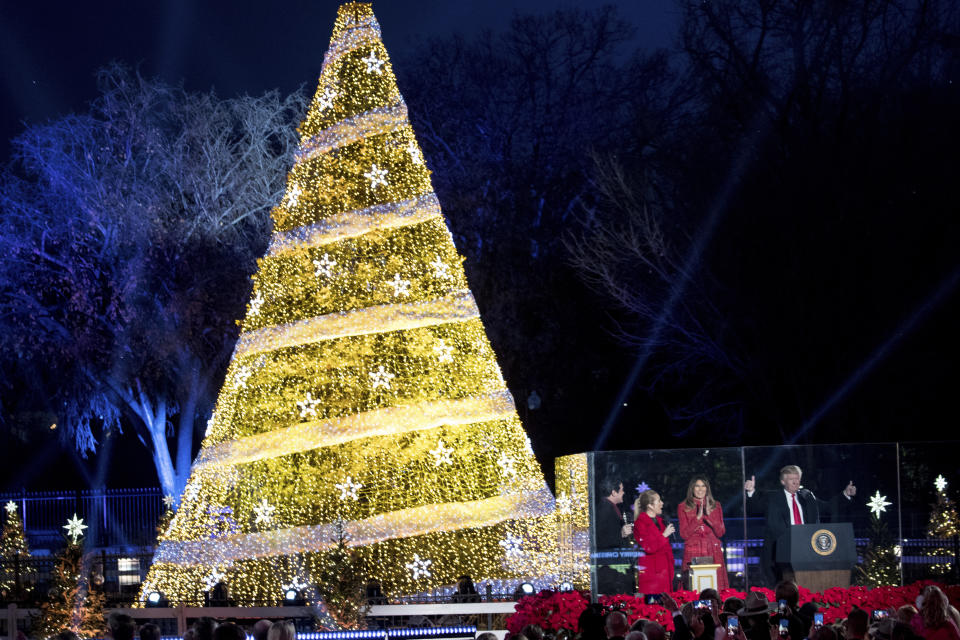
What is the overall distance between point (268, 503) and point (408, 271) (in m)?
3.00

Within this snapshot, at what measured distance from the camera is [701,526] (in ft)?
39.5

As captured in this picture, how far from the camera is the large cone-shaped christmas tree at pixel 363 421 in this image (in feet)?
47.1

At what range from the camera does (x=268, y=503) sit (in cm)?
1455

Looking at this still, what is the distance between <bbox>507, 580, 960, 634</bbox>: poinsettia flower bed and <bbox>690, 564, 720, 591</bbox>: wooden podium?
27cm

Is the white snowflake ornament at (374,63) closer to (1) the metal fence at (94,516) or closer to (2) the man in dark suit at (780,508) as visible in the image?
(2) the man in dark suit at (780,508)

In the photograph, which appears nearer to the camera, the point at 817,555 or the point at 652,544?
the point at 652,544

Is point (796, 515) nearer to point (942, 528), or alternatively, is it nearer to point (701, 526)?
point (701, 526)

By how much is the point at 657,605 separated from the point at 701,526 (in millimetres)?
1501

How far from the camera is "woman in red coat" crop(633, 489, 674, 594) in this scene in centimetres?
1175

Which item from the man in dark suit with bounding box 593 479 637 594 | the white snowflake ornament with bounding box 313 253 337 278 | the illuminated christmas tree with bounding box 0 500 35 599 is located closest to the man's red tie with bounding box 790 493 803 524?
the man in dark suit with bounding box 593 479 637 594

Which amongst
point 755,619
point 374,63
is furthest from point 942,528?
point 374,63

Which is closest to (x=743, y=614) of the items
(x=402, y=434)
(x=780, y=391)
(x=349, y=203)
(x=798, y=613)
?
(x=798, y=613)

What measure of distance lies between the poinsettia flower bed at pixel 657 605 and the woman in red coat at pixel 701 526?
42cm

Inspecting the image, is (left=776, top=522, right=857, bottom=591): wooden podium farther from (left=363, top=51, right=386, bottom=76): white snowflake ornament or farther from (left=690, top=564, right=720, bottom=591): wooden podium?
(left=363, top=51, right=386, bottom=76): white snowflake ornament
